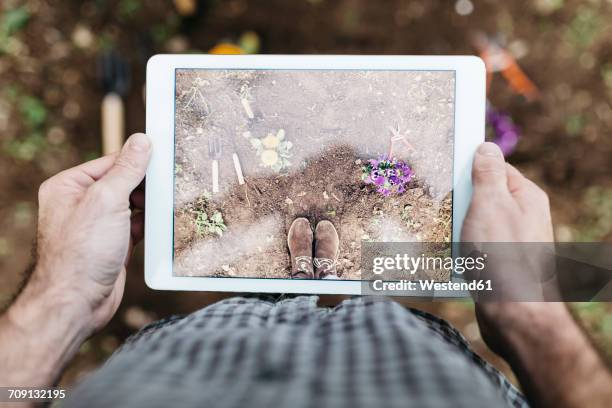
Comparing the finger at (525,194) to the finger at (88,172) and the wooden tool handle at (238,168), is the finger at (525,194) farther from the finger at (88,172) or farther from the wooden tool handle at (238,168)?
the finger at (88,172)

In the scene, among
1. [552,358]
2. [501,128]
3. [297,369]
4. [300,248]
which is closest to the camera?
[297,369]

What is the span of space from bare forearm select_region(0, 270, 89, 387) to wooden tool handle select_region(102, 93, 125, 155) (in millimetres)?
589

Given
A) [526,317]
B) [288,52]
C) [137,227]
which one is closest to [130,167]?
[137,227]

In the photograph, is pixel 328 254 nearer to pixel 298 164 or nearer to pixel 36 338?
pixel 298 164

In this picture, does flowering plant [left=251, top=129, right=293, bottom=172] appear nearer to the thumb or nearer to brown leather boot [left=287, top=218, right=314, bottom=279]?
brown leather boot [left=287, top=218, right=314, bottom=279]

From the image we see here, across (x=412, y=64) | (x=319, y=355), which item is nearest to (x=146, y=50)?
(x=412, y=64)

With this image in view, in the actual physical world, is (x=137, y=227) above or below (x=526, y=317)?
above

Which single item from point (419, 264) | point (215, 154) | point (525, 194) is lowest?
point (419, 264)

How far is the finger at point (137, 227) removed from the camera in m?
1.20

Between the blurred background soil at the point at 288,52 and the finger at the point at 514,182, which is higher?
the blurred background soil at the point at 288,52

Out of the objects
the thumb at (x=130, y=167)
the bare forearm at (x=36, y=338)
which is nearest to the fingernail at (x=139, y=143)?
the thumb at (x=130, y=167)

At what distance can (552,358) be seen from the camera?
1.00 metres

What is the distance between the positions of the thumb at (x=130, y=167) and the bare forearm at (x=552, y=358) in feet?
2.98

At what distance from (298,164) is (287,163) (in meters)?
0.03
